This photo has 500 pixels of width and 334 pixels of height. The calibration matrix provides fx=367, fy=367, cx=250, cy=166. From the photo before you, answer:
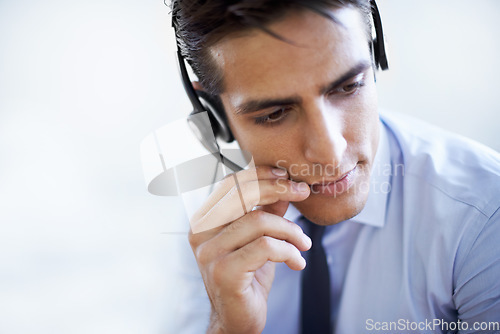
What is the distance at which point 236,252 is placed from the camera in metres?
1.04

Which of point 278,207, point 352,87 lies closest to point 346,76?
point 352,87

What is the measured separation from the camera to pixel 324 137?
93 centimetres

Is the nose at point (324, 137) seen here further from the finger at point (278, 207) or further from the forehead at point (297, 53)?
the finger at point (278, 207)

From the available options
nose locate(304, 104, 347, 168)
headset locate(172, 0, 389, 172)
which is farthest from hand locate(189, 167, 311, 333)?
headset locate(172, 0, 389, 172)

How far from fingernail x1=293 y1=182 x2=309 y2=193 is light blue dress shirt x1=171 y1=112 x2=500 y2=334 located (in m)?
0.35

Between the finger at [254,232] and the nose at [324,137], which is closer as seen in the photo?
the nose at [324,137]

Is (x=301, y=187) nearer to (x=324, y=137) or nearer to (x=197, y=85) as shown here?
(x=324, y=137)

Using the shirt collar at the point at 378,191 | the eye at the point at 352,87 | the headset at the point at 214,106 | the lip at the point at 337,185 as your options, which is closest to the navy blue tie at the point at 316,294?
the shirt collar at the point at 378,191

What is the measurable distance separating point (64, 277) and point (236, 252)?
0.86 metres

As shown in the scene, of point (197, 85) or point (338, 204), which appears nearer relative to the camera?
point (338, 204)

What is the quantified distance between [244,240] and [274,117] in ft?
1.18

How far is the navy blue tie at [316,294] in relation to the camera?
4.11 feet

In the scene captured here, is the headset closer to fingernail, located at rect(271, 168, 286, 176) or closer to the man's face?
the man's face

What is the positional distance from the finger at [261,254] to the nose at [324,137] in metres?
0.26
